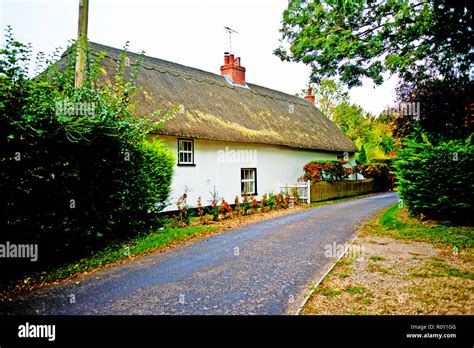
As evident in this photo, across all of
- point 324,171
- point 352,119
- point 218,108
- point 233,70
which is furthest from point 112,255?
point 352,119

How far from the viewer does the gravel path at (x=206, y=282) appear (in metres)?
4.11

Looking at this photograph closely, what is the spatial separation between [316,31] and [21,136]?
718cm

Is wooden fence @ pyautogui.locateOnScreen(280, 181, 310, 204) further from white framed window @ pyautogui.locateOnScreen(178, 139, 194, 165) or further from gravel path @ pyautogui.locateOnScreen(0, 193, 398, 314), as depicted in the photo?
gravel path @ pyautogui.locateOnScreen(0, 193, 398, 314)

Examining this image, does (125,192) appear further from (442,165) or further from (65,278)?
(442,165)

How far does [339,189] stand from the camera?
18.6 m

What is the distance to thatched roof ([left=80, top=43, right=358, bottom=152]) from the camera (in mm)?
13102

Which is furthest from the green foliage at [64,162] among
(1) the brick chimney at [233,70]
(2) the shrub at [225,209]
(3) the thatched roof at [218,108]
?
(1) the brick chimney at [233,70]

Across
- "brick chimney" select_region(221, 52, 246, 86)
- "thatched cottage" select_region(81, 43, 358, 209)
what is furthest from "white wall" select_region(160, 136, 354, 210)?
"brick chimney" select_region(221, 52, 246, 86)

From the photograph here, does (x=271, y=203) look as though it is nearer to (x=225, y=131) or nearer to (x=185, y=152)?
(x=225, y=131)

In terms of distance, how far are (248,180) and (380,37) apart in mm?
9414

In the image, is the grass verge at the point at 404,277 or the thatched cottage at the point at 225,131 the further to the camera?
the thatched cottage at the point at 225,131

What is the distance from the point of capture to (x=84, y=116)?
235 inches

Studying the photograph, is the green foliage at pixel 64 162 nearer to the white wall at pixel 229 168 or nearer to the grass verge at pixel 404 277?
the white wall at pixel 229 168
